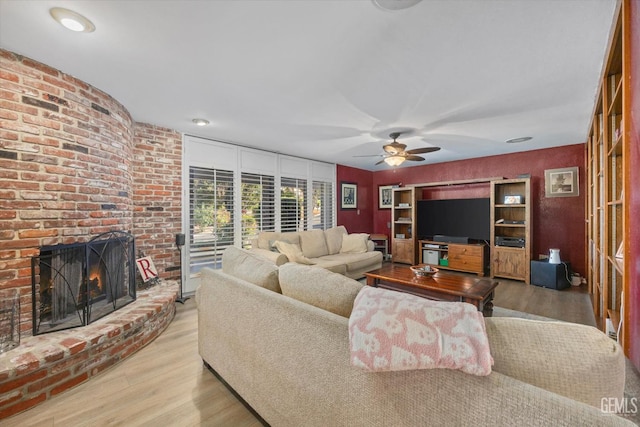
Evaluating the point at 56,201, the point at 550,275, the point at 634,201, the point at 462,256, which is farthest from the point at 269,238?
the point at 550,275

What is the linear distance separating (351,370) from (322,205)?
5017 millimetres

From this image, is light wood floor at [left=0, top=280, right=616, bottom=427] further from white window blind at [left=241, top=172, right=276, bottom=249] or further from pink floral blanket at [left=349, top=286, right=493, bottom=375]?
white window blind at [left=241, top=172, right=276, bottom=249]

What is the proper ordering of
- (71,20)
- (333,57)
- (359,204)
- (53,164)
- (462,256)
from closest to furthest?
(71,20)
(333,57)
(53,164)
(462,256)
(359,204)

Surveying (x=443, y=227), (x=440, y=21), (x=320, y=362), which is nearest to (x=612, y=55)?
(x=440, y=21)

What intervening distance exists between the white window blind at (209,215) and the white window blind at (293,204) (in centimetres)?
108

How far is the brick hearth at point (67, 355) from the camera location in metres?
1.66

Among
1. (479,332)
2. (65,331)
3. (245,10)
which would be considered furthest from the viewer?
(65,331)

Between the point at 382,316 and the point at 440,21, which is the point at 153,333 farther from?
the point at 440,21

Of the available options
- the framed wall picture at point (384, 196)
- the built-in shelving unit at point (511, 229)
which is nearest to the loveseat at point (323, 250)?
the built-in shelving unit at point (511, 229)

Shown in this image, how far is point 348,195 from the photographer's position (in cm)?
659

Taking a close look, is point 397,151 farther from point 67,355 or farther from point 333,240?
point 67,355

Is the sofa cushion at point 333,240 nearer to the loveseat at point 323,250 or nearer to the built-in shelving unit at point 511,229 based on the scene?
the loveseat at point 323,250

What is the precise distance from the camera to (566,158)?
14.9ft

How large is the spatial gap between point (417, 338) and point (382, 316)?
0.13 m
